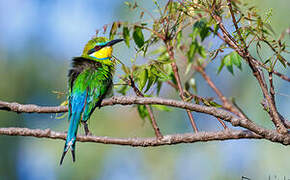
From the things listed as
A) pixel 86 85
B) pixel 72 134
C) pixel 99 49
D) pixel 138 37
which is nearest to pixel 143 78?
pixel 138 37

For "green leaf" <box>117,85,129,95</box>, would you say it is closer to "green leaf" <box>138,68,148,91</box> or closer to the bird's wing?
the bird's wing

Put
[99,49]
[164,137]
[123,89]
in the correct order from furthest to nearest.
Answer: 1. [99,49]
2. [123,89]
3. [164,137]

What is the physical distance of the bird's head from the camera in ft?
9.35

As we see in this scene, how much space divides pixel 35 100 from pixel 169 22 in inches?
199

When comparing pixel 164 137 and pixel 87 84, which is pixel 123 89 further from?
pixel 164 137

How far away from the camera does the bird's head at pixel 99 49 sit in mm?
2850

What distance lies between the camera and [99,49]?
118 inches

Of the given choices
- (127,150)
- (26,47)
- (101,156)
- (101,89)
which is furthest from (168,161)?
(26,47)

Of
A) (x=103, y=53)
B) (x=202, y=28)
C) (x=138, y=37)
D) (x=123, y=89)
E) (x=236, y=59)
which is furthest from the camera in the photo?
(x=103, y=53)

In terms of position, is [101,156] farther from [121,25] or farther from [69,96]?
[121,25]

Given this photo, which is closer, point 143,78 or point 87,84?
point 143,78

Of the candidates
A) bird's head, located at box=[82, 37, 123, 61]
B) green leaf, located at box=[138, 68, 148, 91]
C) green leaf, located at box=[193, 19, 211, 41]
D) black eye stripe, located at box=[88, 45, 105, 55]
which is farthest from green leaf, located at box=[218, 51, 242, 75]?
black eye stripe, located at box=[88, 45, 105, 55]

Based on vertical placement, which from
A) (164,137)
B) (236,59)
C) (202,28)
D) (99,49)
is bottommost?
(164,137)

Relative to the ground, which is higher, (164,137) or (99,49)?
(99,49)
